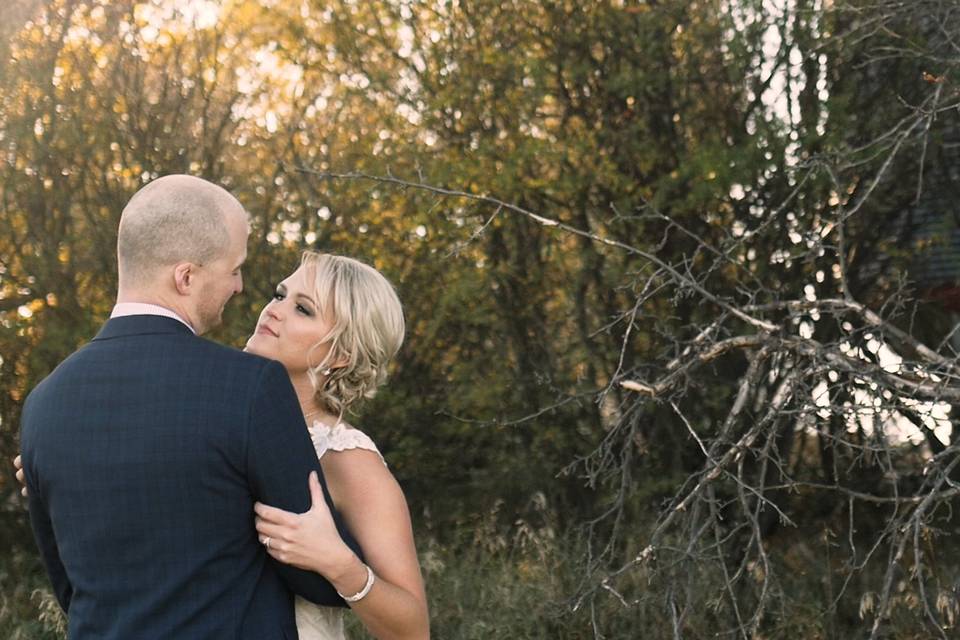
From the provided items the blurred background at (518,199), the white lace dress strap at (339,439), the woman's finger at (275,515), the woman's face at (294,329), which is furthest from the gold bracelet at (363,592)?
the blurred background at (518,199)

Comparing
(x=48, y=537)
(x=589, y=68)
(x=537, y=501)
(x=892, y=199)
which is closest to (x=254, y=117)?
(x=589, y=68)

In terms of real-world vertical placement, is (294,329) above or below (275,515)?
above

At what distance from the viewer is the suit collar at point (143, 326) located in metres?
2.13

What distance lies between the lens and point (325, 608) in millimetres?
2539

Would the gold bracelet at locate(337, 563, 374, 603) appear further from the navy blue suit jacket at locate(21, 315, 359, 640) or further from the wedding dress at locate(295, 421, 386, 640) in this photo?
the wedding dress at locate(295, 421, 386, 640)

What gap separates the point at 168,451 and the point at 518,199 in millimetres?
5268

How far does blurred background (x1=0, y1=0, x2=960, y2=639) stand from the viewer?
689cm

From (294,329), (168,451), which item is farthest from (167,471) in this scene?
(294,329)

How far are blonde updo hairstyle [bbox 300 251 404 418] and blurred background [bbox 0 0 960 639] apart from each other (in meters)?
3.92

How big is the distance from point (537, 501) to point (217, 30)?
320 cm

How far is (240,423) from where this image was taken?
80.9 inches

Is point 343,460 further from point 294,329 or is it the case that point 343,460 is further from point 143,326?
point 143,326

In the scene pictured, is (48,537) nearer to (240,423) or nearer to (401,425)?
(240,423)

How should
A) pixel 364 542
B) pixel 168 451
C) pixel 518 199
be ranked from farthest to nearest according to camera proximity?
pixel 518 199
pixel 364 542
pixel 168 451
